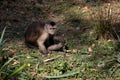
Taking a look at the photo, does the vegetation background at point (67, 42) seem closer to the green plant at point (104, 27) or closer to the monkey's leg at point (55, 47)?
the green plant at point (104, 27)

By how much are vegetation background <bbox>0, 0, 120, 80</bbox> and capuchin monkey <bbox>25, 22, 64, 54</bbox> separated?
0.16m

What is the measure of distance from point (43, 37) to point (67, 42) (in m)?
0.69

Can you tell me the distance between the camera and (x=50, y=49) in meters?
7.78

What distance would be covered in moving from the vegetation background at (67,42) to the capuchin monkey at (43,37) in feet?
0.52

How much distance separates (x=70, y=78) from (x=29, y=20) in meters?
3.31

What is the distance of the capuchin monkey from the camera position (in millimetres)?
7727

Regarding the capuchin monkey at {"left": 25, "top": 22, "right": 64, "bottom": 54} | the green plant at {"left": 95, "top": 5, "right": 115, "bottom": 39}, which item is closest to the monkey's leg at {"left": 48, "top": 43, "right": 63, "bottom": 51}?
the capuchin monkey at {"left": 25, "top": 22, "right": 64, "bottom": 54}

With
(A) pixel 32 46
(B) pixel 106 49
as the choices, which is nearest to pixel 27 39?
(A) pixel 32 46

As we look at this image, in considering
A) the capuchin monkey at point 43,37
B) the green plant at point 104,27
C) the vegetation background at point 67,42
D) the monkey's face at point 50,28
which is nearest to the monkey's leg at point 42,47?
the capuchin monkey at point 43,37

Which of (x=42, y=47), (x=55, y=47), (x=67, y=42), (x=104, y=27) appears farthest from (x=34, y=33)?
(x=104, y=27)

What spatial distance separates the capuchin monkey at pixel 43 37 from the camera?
773 centimetres

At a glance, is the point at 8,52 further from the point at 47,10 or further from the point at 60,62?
the point at 47,10

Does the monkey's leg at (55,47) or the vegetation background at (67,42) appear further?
the monkey's leg at (55,47)

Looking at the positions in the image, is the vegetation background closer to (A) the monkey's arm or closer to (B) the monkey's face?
(A) the monkey's arm
